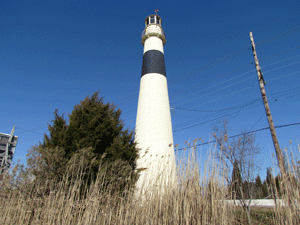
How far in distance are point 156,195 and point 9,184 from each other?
3265 millimetres

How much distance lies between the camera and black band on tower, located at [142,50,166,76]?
32.1 ft

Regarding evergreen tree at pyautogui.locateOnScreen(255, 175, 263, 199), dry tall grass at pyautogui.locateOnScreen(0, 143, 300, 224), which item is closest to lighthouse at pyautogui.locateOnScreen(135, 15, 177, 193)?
evergreen tree at pyautogui.locateOnScreen(255, 175, 263, 199)

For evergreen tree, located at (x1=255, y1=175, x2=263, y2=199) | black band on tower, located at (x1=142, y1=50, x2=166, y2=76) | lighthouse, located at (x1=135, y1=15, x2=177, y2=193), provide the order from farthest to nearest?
1. black band on tower, located at (x1=142, y1=50, x2=166, y2=76)
2. lighthouse, located at (x1=135, y1=15, x2=177, y2=193)
3. evergreen tree, located at (x1=255, y1=175, x2=263, y2=199)

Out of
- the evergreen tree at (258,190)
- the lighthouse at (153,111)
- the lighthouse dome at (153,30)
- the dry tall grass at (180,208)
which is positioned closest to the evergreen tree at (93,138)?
the lighthouse at (153,111)

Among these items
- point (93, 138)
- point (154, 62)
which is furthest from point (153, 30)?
point (93, 138)

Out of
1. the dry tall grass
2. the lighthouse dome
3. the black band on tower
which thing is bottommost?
→ the dry tall grass

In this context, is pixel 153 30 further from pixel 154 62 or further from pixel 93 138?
pixel 93 138

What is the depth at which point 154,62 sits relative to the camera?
10000 mm

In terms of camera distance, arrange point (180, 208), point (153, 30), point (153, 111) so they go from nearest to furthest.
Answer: point (180, 208)
point (153, 111)
point (153, 30)

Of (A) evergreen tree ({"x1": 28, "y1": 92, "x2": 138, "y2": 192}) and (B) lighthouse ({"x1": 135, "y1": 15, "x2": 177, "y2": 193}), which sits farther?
(B) lighthouse ({"x1": 135, "y1": 15, "x2": 177, "y2": 193})

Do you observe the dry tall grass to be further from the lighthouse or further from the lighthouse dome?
the lighthouse dome

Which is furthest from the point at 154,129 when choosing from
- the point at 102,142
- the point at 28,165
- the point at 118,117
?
the point at 28,165

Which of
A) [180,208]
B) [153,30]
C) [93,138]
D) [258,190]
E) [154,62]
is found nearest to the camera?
[180,208]

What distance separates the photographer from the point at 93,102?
600 centimetres
